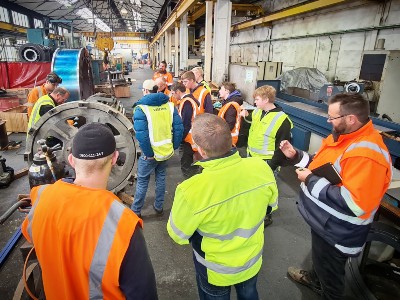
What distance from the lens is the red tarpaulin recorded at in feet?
31.8

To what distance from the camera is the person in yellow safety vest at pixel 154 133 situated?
2.96 m

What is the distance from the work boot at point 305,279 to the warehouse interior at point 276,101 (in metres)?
0.07

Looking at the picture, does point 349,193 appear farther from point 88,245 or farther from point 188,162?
point 188,162

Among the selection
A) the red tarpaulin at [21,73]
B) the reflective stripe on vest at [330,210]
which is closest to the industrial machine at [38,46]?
the red tarpaulin at [21,73]

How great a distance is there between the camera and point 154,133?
9.91 feet

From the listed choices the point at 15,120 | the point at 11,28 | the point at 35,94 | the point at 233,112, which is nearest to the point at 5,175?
the point at 35,94

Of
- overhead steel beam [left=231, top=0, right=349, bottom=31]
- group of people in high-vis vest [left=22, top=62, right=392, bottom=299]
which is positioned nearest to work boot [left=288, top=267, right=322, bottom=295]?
group of people in high-vis vest [left=22, top=62, right=392, bottom=299]

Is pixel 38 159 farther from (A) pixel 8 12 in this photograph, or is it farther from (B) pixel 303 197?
(A) pixel 8 12

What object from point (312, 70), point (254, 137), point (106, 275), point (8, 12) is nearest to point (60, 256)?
point (106, 275)

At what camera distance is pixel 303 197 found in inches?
80.7

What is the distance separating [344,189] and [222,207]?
0.84 metres

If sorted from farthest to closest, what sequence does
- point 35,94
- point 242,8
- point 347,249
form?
point 242,8 < point 35,94 < point 347,249

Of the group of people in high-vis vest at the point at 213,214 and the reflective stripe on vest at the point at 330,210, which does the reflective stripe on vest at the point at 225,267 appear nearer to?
the group of people in high-vis vest at the point at 213,214

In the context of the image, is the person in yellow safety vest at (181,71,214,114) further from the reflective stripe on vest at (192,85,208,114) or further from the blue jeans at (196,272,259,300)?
the blue jeans at (196,272,259,300)
